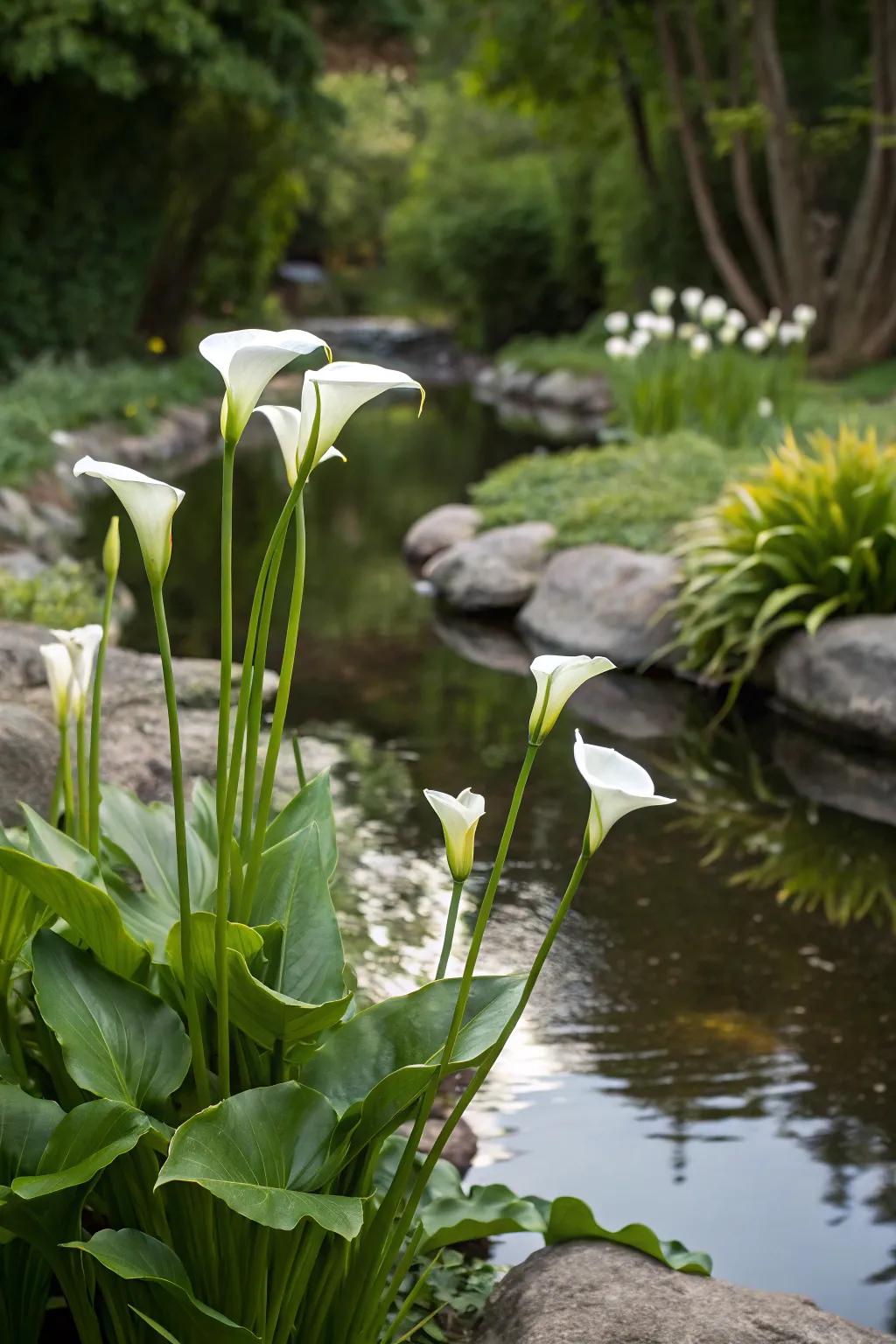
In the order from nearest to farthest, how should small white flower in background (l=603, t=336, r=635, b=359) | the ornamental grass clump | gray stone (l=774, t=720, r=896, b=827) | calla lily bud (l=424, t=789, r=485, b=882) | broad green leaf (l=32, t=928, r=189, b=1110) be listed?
calla lily bud (l=424, t=789, r=485, b=882), broad green leaf (l=32, t=928, r=189, b=1110), gray stone (l=774, t=720, r=896, b=827), the ornamental grass clump, small white flower in background (l=603, t=336, r=635, b=359)

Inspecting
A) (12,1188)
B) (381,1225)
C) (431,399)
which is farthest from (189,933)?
(431,399)

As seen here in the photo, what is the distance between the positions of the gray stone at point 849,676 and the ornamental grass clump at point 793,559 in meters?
0.12

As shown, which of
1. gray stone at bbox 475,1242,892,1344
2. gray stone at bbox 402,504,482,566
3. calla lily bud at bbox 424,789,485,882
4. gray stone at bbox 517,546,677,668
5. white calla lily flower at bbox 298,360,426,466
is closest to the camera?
white calla lily flower at bbox 298,360,426,466

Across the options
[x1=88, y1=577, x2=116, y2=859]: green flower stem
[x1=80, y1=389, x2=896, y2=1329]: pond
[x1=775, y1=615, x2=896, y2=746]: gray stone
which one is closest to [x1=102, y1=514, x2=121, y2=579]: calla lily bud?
[x1=88, y1=577, x2=116, y2=859]: green flower stem

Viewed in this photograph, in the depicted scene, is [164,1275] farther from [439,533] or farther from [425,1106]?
[439,533]

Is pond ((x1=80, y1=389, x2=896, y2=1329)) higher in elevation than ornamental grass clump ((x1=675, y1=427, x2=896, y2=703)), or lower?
lower

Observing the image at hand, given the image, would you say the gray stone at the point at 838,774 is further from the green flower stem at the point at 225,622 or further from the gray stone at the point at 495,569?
the green flower stem at the point at 225,622

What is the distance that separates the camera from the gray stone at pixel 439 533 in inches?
384

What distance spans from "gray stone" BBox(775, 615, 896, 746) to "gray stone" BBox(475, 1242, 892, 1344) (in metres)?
4.04

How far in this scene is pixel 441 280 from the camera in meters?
32.4

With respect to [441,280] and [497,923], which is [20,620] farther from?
[441,280]

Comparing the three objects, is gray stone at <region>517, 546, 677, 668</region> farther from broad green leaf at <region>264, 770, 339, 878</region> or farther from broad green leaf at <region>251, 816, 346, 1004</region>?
broad green leaf at <region>251, 816, 346, 1004</region>

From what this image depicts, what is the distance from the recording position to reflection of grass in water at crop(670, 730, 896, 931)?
454 cm

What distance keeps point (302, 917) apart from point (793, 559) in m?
5.01
